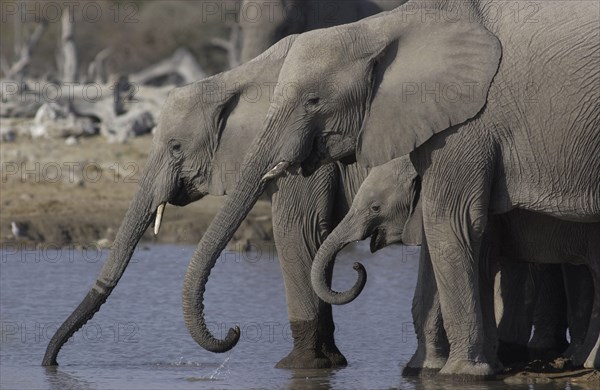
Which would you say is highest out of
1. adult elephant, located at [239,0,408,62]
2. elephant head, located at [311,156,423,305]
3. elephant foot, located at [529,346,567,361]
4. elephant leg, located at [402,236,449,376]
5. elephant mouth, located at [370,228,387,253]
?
adult elephant, located at [239,0,408,62]

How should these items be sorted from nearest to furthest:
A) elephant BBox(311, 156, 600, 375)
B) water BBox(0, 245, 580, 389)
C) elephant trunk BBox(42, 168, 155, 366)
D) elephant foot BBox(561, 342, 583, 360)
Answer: elephant BBox(311, 156, 600, 375), elephant foot BBox(561, 342, 583, 360), water BBox(0, 245, 580, 389), elephant trunk BBox(42, 168, 155, 366)

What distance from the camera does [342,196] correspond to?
8.88 metres

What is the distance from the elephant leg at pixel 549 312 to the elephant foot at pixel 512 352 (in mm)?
129

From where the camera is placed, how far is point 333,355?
29.6 feet

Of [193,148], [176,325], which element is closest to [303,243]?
[193,148]

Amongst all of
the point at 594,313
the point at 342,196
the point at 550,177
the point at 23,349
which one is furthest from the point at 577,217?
the point at 23,349

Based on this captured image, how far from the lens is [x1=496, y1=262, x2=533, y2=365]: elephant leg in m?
8.64

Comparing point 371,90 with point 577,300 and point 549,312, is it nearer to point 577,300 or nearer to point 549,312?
point 577,300

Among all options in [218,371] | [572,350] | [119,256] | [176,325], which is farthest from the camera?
[176,325]

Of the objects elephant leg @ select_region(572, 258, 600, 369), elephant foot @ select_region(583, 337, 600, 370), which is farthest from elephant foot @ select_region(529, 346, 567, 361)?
elephant foot @ select_region(583, 337, 600, 370)

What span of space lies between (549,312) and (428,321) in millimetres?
1062

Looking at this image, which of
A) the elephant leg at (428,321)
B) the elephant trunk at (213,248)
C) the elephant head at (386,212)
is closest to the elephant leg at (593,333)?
the elephant leg at (428,321)

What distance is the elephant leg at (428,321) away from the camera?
8.09m

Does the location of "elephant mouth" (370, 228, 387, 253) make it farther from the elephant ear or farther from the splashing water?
the splashing water
